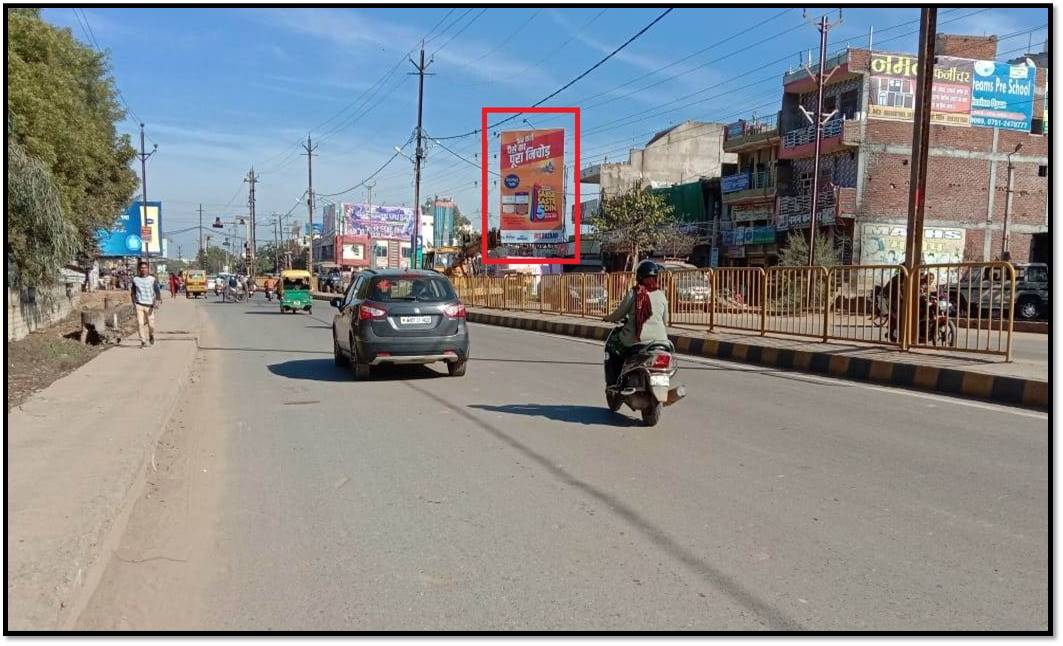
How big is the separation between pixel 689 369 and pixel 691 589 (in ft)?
29.4

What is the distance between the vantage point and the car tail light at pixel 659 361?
7359mm

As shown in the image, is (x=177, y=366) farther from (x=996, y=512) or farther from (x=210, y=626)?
(x=996, y=512)

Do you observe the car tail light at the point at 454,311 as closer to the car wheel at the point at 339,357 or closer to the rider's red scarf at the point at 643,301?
the car wheel at the point at 339,357

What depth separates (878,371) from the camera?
36.1 ft

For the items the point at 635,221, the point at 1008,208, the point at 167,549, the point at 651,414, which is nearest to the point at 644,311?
the point at 651,414

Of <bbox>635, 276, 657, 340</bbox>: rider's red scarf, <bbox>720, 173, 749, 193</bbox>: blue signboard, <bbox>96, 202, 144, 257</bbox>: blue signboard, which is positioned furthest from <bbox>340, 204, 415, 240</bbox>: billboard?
<bbox>635, 276, 657, 340</bbox>: rider's red scarf

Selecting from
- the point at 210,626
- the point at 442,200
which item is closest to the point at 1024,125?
the point at 210,626

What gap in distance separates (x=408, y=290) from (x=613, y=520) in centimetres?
705

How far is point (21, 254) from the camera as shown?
14.5 meters

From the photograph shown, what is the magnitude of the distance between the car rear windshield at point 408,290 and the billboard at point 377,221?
82524mm

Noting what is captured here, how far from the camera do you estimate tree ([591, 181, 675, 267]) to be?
4519cm

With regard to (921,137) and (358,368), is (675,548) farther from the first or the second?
(921,137)

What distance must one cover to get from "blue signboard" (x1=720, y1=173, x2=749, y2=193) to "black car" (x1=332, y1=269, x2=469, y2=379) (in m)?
35.2

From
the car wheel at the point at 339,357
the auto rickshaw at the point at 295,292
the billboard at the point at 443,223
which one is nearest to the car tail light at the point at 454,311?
the car wheel at the point at 339,357
